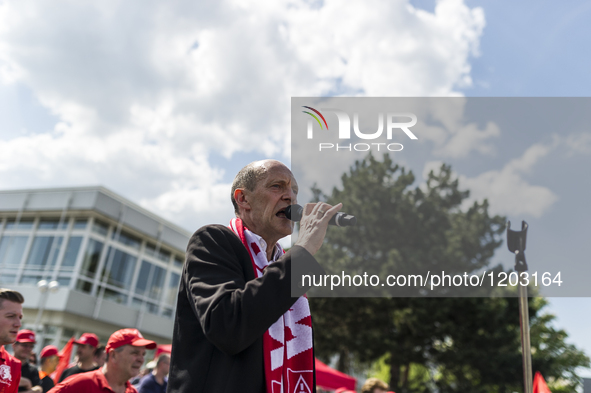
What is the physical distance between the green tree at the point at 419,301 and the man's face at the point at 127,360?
11367mm

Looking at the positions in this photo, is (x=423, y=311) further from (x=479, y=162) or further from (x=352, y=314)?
(x=479, y=162)

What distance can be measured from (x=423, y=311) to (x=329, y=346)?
434 cm

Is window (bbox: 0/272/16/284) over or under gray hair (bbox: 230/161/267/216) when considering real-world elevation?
over

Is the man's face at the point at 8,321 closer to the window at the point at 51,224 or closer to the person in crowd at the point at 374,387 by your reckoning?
the person in crowd at the point at 374,387

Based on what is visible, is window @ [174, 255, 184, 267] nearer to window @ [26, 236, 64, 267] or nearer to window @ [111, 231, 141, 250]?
window @ [111, 231, 141, 250]

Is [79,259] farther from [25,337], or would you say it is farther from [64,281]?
[25,337]

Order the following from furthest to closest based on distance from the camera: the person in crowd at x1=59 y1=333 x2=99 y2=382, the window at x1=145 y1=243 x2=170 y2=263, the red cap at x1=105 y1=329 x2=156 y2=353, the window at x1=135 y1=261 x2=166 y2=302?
1. the window at x1=145 y1=243 x2=170 y2=263
2. the window at x1=135 y1=261 x2=166 y2=302
3. the person in crowd at x1=59 y1=333 x2=99 y2=382
4. the red cap at x1=105 y1=329 x2=156 y2=353

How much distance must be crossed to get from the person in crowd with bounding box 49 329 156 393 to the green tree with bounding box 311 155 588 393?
1130 cm

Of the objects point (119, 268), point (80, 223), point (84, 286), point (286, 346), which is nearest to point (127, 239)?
point (119, 268)

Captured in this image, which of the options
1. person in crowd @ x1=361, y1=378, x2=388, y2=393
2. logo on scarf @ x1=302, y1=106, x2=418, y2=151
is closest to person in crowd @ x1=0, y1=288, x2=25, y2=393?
logo on scarf @ x1=302, y1=106, x2=418, y2=151

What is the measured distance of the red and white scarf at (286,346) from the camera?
1489mm

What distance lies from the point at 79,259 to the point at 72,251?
2.11ft

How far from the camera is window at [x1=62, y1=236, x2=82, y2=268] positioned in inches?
778

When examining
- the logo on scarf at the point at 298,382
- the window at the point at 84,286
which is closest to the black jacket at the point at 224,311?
the logo on scarf at the point at 298,382
